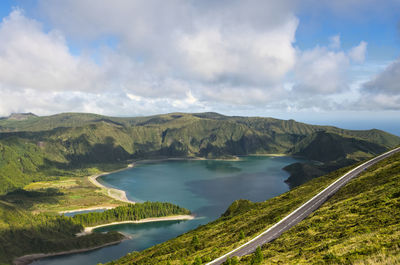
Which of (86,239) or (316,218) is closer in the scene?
(316,218)

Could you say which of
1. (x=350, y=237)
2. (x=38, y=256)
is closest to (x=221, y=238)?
(x=350, y=237)

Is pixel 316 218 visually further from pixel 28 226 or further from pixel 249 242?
pixel 28 226

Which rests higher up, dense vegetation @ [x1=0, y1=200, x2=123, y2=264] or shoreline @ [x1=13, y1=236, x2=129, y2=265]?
dense vegetation @ [x1=0, y1=200, x2=123, y2=264]

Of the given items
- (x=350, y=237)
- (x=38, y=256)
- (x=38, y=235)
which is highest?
(x=350, y=237)

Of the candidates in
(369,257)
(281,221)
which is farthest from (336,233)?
(281,221)

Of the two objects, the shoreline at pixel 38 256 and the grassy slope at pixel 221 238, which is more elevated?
the grassy slope at pixel 221 238

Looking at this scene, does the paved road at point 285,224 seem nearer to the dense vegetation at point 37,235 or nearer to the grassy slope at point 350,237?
the grassy slope at point 350,237


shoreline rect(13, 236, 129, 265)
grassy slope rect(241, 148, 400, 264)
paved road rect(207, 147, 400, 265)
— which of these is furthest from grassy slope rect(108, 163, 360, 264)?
shoreline rect(13, 236, 129, 265)

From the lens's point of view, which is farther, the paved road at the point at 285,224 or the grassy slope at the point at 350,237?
the paved road at the point at 285,224

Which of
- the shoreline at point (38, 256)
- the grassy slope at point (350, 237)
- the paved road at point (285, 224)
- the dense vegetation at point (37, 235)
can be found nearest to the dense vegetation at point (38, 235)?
the dense vegetation at point (37, 235)

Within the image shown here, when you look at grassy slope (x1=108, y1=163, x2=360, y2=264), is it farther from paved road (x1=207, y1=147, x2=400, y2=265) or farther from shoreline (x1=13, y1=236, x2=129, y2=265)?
shoreline (x1=13, y1=236, x2=129, y2=265)

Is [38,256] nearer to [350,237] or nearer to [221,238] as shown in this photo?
[221,238]
